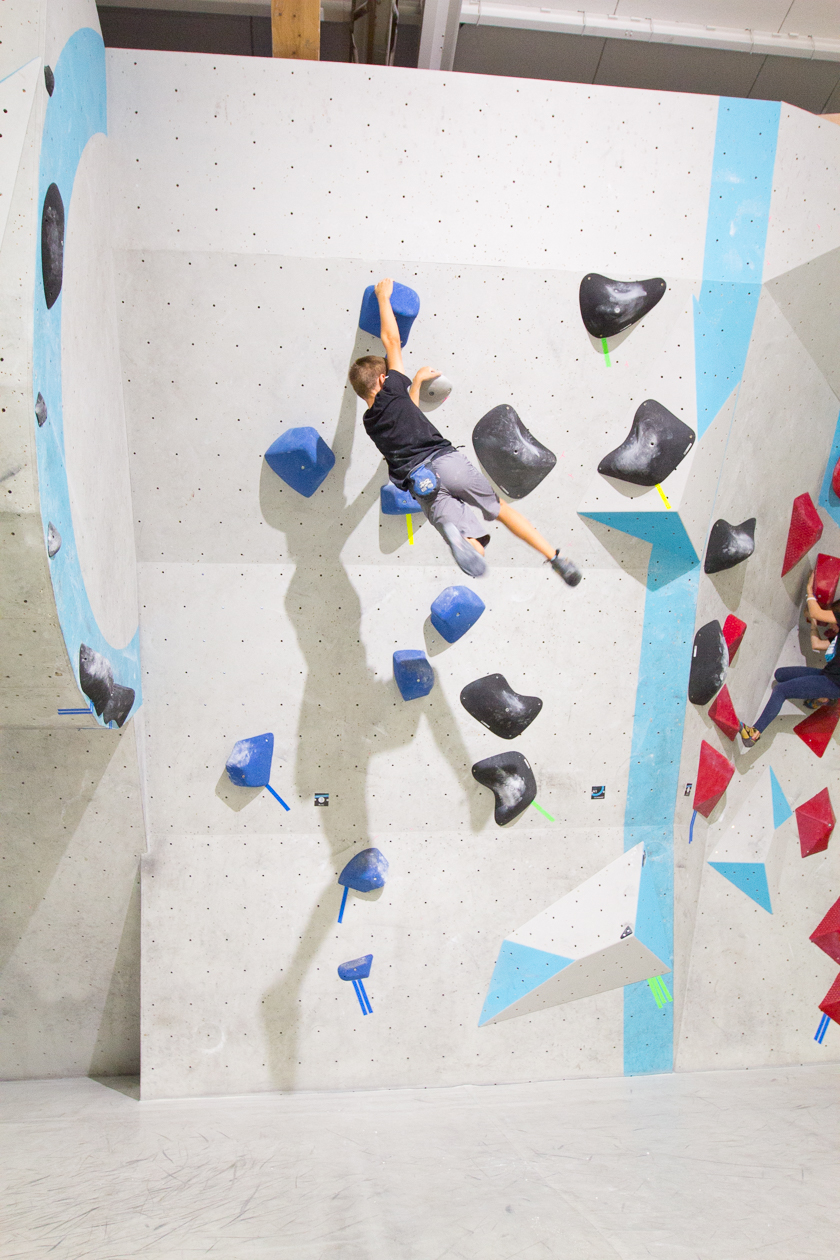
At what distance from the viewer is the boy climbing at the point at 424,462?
260cm

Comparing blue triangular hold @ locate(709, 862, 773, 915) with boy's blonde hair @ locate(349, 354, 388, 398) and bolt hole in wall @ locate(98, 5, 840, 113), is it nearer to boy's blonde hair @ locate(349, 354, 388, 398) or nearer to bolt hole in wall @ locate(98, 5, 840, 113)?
boy's blonde hair @ locate(349, 354, 388, 398)

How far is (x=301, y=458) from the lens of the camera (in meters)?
2.88

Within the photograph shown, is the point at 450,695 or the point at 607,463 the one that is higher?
the point at 607,463

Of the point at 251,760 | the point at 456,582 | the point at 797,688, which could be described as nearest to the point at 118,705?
the point at 251,760

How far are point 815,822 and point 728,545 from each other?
142cm

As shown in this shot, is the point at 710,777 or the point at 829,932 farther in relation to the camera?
the point at 829,932

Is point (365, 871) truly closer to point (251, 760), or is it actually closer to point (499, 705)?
point (251, 760)

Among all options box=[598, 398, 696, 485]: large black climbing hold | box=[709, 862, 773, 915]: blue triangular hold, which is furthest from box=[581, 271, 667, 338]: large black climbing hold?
box=[709, 862, 773, 915]: blue triangular hold

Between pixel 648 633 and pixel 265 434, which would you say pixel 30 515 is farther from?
pixel 648 633

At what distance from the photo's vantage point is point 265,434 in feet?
9.64

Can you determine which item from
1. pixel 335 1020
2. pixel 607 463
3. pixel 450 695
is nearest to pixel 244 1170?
pixel 335 1020

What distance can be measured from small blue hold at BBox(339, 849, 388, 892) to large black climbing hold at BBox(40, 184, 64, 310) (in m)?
2.30

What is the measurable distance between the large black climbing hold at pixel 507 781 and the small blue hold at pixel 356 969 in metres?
0.81

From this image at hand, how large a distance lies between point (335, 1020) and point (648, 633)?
2.10 meters
